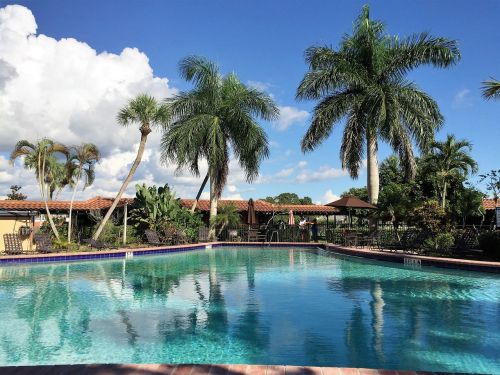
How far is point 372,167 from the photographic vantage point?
21719 millimetres

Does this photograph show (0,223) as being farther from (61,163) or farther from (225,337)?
(225,337)

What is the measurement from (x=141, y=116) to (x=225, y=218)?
7.53 metres

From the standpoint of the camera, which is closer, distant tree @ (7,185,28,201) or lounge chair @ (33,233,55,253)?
lounge chair @ (33,233,55,253)

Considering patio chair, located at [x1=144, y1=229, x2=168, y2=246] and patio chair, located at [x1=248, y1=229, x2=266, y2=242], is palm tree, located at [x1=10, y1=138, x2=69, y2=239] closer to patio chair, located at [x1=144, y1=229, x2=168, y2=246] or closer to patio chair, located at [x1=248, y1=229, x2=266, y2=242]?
patio chair, located at [x1=144, y1=229, x2=168, y2=246]

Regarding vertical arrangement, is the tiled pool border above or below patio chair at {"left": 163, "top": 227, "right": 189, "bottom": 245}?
below

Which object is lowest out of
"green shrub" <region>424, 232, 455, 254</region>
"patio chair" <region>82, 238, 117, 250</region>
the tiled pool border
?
the tiled pool border

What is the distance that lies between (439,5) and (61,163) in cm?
1727

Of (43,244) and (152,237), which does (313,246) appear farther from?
(43,244)

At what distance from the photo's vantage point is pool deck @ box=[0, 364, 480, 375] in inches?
156

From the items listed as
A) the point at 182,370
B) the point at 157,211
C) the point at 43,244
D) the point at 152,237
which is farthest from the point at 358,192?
the point at 182,370

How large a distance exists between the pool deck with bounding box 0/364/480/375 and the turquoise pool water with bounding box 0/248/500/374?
3.23 ft

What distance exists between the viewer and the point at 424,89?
71.6 feet

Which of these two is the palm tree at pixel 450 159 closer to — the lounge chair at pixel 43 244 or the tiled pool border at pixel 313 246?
the tiled pool border at pixel 313 246

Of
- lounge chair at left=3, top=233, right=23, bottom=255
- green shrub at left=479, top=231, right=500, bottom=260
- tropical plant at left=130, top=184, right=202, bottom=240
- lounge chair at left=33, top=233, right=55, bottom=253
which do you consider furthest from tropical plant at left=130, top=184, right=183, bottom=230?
green shrub at left=479, top=231, right=500, bottom=260
